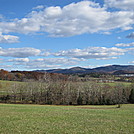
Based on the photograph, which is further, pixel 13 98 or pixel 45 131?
pixel 13 98

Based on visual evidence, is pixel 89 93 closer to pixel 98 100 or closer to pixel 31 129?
pixel 98 100

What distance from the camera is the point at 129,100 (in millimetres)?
72375

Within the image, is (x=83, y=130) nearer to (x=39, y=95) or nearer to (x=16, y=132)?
Result: (x=16, y=132)

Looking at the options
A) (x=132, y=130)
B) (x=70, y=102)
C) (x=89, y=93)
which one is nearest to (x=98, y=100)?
(x=89, y=93)

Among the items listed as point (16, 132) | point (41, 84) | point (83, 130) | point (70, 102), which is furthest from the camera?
point (41, 84)

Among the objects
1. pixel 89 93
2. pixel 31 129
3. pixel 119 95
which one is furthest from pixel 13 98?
pixel 31 129

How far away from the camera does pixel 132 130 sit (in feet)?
47.7

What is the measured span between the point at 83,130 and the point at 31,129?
160 inches

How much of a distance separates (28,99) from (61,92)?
43.4 feet

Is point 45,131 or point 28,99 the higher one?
point 45,131

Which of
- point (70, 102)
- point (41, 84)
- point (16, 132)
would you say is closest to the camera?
point (16, 132)

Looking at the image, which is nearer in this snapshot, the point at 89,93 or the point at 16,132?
the point at 16,132

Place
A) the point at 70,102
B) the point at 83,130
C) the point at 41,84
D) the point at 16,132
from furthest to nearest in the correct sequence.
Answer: the point at 41,84 → the point at 70,102 → the point at 83,130 → the point at 16,132

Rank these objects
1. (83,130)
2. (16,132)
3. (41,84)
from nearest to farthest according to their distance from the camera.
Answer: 1. (16,132)
2. (83,130)
3. (41,84)
